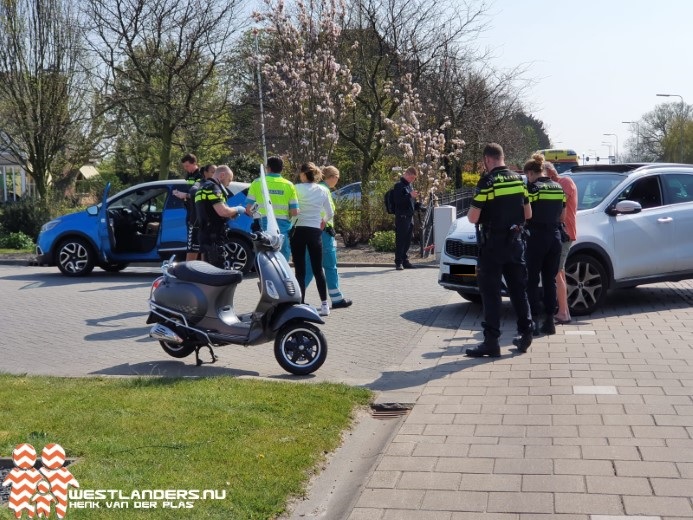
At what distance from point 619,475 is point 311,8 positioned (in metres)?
19.6

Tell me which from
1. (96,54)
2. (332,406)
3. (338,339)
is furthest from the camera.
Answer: (96,54)

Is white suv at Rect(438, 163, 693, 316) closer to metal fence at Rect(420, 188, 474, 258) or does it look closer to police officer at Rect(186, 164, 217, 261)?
police officer at Rect(186, 164, 217, 261)

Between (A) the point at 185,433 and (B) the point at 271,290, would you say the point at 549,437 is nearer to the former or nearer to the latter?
(A) the point at 185,433

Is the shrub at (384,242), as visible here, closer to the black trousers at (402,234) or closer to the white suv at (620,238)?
the black trousers at (402,234)

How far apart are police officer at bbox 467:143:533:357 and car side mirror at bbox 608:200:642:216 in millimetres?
2809

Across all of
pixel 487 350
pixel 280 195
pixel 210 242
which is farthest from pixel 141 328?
pixel 487 350

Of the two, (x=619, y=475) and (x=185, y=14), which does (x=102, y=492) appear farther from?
(x=185, y=14)

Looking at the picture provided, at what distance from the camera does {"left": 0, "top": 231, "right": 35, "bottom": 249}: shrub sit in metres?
23.7

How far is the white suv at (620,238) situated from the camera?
456 inches

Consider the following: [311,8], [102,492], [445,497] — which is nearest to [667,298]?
[445,497]

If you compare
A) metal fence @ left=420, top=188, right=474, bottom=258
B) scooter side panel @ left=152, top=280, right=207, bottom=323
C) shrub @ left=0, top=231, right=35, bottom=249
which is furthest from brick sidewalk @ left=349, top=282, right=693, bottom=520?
shrub @ left=0, top=231, right=35, bottom=249

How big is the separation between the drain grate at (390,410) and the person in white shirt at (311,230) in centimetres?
409

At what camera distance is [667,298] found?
42.8 ft

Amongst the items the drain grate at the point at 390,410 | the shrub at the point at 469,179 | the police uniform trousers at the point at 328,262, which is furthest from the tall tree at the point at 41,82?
the drain grate at the point at 390,410
